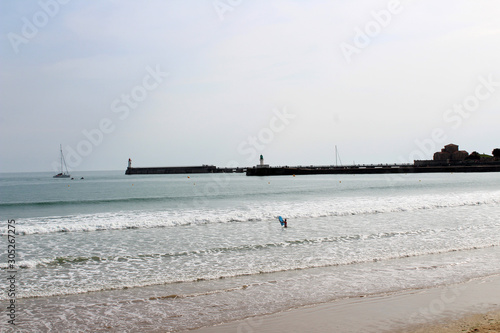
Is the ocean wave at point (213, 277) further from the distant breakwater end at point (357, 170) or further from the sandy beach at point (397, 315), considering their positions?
the distant breakwater end at point (357, 170)

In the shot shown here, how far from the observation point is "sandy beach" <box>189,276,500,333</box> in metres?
5.42

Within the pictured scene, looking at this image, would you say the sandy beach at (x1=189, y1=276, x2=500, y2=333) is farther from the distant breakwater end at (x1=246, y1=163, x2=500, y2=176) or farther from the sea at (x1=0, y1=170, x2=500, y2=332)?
the distant breakwater end at (x1=246, y1=163, x2=500, y2=176)

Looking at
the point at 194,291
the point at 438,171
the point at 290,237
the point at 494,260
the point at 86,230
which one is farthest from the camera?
the point at 438,171

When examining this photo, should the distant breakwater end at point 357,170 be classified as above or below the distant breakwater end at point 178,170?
below

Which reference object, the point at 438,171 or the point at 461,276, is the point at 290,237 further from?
the point at 438,171

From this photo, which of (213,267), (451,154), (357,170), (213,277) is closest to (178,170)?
(357,170)

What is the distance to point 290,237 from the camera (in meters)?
13.2

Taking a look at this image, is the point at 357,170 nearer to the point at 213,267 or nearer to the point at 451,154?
the point at 451,154

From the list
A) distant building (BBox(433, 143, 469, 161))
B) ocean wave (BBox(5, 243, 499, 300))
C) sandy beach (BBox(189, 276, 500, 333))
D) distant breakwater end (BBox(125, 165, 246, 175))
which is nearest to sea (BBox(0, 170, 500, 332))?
ocean wave (BBox(5, 243, 499, 300))

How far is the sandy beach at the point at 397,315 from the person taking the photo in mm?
5422

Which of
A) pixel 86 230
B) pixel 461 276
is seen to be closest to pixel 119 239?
pixel 86 230

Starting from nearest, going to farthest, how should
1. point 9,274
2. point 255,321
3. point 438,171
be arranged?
point 255,321 < point 9,274 < point 438,171

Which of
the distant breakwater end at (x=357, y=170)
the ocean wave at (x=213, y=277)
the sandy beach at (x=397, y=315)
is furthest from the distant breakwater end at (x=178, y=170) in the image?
the sandy beach at (x=397, y=315)

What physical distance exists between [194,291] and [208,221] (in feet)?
33.5
